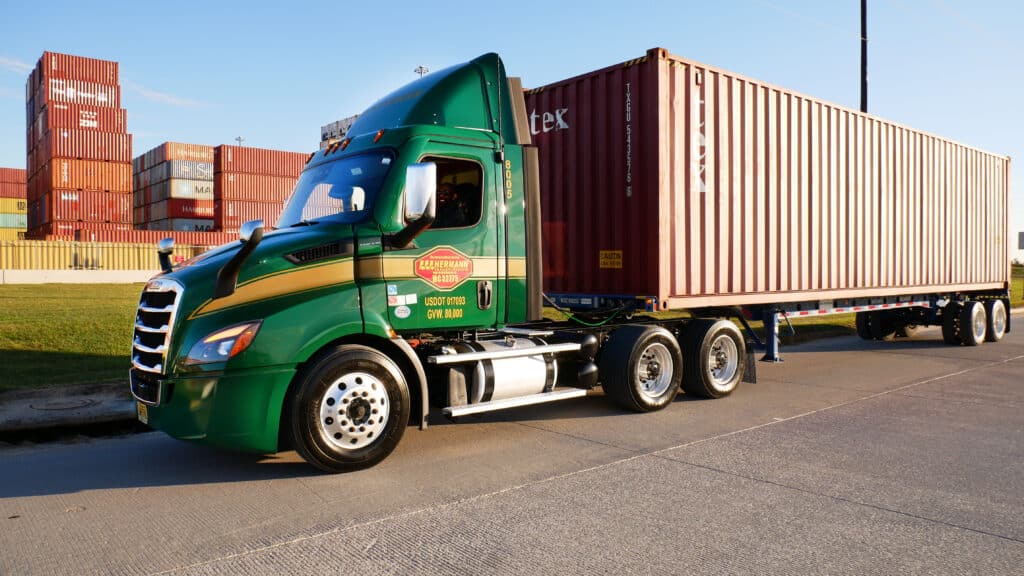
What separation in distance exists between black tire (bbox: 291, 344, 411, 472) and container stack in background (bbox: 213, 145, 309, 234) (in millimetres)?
46366

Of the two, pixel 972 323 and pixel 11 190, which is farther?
pixel 11 190

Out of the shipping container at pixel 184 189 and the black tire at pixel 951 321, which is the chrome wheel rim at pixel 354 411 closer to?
the black tire at pixel 951 321

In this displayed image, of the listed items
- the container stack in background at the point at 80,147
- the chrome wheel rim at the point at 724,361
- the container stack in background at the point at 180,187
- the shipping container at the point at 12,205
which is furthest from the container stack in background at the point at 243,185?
the chrome wheel rim at the point at 724,361

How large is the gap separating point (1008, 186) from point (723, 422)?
1216 cm

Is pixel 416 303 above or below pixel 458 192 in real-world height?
below

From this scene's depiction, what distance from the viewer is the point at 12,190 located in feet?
218

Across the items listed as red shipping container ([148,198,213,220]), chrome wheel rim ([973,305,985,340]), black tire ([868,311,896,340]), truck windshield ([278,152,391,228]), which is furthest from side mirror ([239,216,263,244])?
red shipping container ([148,198,213,220])

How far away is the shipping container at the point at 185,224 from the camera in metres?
55.4

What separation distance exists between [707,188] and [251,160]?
4779cm

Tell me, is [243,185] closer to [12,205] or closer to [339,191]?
[12,205]

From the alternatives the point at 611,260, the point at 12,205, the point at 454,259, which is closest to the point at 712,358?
the point at 611,260

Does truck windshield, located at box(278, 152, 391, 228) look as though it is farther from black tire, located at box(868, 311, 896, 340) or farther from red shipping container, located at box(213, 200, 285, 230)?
red shipping container, located at box(213, 200, 285, 230)

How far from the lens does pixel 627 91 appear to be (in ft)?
26.7

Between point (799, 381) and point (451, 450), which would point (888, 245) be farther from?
point (451, 450)
